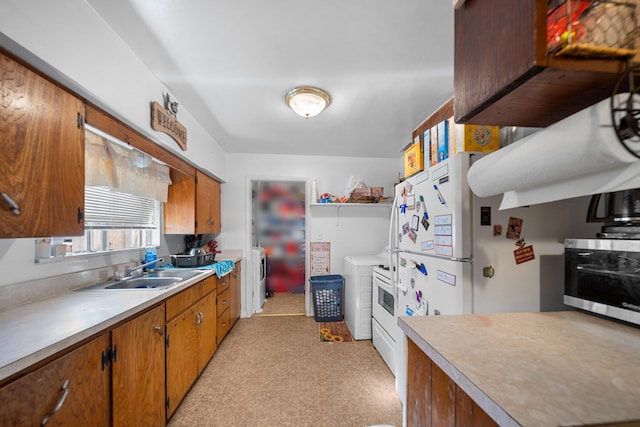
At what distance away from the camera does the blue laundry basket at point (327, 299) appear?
307cm

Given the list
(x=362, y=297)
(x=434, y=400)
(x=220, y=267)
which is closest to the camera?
(x=434, y=400)

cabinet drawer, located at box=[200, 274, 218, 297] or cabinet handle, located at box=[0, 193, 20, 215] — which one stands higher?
cabinet handle, located at box=[0, 193, 20, 215]

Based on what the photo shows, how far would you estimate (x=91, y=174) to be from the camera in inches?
58.0

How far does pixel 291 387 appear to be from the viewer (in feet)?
6.09

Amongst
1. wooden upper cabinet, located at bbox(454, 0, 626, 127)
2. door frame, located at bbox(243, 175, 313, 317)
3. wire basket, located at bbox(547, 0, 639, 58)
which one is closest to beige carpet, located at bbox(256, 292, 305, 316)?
door frame, located at bbox(243, 175, 313, 317)

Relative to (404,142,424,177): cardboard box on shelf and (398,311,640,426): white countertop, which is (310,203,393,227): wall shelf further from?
(398,311,640,426): white countertop

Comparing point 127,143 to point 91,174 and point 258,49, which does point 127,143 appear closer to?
point 91,174

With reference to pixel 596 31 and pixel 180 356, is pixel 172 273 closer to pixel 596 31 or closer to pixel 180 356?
pixel 180 356

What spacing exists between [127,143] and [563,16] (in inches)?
79.6

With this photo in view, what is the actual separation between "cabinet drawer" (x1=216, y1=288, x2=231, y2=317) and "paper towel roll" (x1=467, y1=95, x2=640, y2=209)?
2.43 m

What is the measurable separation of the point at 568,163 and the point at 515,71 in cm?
26

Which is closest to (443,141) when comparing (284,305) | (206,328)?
(206,328)

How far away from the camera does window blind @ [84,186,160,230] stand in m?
1.69

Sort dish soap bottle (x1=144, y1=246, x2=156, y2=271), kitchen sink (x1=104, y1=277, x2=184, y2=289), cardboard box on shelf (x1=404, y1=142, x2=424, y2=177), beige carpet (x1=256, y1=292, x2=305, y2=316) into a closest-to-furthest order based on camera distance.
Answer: cardboard box on shelf (x1=404, y1=142, x2=424, y2=177) < kitchen sink (x1=104, y1=277, x2=184, y2=289) < dish soap bottle (x1=144, y1=246, x2=156, y2=271) < beige carpet (x1=256, y1=292, x2=305, y2=316)
